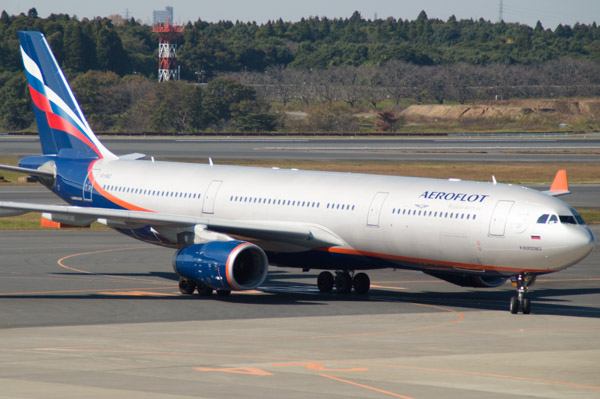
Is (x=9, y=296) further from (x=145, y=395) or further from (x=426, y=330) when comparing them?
(x=145, y=395)

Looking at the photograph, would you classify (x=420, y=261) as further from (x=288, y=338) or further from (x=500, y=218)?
(x=288, y=338)

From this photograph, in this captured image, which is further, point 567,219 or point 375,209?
point 375,209

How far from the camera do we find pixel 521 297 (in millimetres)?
31984

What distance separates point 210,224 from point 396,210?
675cm

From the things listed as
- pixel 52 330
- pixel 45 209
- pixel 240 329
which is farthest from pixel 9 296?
pixel 240 329

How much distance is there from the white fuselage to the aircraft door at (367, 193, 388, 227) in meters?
0.03

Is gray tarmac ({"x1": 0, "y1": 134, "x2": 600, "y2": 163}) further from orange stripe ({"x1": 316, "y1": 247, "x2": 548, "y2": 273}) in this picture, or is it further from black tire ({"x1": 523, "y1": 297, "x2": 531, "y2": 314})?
black tire ({"x1": 523, "y1": 297, "x2": 531, "y2": 314})

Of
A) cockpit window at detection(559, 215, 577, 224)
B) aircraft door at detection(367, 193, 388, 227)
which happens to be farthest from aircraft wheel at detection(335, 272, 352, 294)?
cockpit window at detection(559, 215, 577, 224)

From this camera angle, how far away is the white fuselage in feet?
103

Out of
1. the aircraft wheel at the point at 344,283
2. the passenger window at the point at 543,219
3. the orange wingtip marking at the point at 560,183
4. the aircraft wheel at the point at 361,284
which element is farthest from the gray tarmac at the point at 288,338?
the orange wingtip marking at the point at 560,183

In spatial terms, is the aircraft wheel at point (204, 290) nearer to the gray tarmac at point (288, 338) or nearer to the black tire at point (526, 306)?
the gray tarmac at point (288, 338)

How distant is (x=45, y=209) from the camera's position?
34.9 metres

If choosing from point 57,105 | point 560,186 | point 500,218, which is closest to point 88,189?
point 57,105

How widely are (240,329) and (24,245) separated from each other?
25603mm
